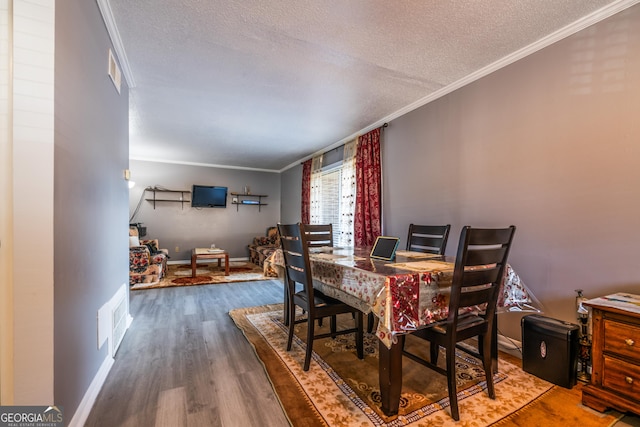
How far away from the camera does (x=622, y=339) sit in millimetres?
1479

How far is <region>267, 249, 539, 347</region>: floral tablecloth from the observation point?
141 cm

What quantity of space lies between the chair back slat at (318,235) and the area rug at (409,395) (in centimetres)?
109

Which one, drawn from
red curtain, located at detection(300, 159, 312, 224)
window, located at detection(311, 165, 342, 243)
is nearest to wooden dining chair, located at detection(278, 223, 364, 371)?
window, located at detection(311, 165, 342, 243)

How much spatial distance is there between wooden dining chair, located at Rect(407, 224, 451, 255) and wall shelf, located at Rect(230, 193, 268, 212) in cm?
540

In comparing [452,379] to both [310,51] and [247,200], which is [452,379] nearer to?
[310,51]

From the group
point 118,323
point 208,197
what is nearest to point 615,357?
point 118,323

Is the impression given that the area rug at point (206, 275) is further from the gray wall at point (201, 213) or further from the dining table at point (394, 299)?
the dining table at point (394, 299)

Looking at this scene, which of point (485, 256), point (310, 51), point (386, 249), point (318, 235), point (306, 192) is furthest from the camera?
point (306, 192)

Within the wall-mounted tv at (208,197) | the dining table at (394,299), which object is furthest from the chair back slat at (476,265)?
the wall-mounted tv at (208,197)

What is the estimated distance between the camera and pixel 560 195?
2.10 m

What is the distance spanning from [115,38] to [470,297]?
3.05m

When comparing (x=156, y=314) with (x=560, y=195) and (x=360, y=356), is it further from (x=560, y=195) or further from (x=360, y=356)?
(x=560, y=195)

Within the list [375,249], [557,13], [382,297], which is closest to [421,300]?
[382,297]

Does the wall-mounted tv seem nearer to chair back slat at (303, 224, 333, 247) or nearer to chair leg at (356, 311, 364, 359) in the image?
chair back slat at (303, 224, 333, 247)
